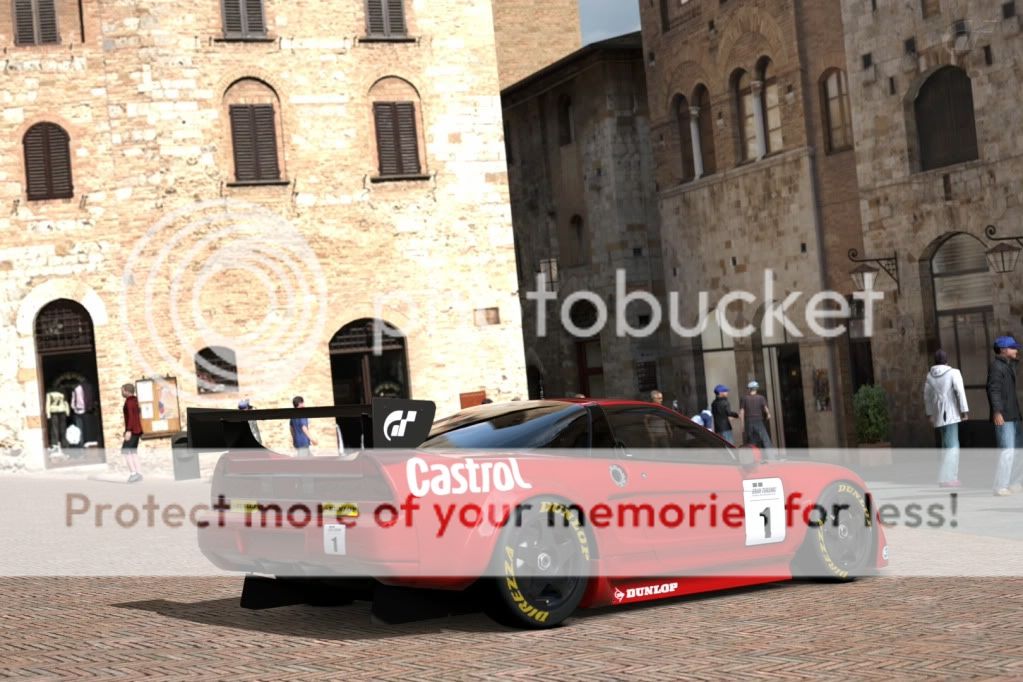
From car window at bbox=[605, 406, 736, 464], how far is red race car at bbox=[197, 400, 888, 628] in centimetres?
1

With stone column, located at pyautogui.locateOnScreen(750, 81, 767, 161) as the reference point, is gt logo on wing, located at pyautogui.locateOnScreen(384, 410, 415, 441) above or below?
below

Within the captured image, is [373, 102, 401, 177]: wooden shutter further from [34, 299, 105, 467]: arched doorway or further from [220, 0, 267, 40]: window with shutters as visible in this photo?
[34, 299, 105, 467]: arched doorway

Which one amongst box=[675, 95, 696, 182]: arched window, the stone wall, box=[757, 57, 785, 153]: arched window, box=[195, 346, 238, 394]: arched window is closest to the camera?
box=[195, 346, 238, 394]: arched window

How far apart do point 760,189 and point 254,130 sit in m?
9.89

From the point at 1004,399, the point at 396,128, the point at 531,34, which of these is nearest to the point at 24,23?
the point at 396,128

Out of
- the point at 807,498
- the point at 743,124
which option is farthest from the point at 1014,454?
the point at 743,124

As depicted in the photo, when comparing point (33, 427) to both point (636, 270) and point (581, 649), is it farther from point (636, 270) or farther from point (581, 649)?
point (581, 649)

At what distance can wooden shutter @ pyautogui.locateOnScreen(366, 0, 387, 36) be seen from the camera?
29375mm

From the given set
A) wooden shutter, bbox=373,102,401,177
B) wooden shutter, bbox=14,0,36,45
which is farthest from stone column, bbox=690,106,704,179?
wooden shutter, bbox=14,0,36,45

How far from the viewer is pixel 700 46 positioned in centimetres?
3102

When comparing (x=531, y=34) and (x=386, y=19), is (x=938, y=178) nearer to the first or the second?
(x=386, y=19)

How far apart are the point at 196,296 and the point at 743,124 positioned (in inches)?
448

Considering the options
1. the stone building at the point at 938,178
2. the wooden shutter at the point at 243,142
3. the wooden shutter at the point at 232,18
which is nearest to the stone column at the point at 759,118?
the stone building at the point at 938,178

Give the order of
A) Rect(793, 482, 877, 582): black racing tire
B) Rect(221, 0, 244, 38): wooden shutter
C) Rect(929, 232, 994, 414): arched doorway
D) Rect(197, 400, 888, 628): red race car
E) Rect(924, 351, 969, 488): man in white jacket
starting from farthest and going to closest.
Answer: Rect(221, 0, 244, 38): wooden shutter → Rect(929, 232, 994, 414): arched doorway → Rect(924, 351, 969, 488): man in white jacket → Rect(793, 482, 877, 582): black racing tire → Rect(197, 400, 888, 628): red race car
